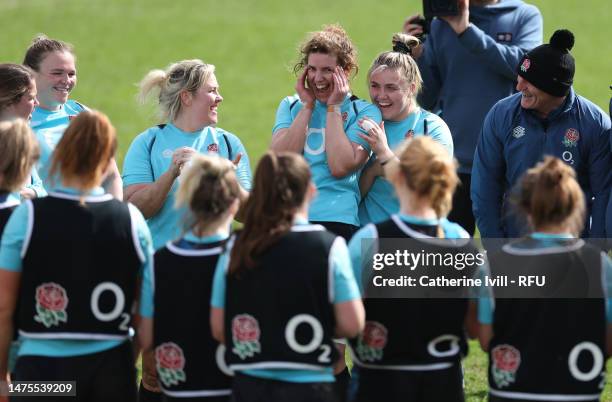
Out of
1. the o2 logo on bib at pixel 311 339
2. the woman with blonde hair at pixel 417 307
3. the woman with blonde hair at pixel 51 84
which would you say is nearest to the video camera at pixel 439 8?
the woman with blonde hair at pixel 51 84

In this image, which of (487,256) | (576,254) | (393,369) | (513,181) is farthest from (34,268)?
(513,181)

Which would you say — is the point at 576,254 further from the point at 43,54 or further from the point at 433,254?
the point at 43,54

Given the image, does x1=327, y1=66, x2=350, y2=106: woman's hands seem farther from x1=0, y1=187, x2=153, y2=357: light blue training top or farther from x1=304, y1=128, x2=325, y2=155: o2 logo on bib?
x1=0, y1=187, x2=153, y2=357: light blue training top

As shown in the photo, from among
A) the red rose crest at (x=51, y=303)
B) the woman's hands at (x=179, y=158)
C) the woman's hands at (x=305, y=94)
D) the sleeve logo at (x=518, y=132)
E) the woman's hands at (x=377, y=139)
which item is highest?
the woman's hands at (x=305, y=94)

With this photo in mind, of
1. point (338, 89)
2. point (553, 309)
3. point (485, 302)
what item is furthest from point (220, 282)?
point (338, 89)

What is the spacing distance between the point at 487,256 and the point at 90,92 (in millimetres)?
18773

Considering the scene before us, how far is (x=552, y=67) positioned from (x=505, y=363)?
7.89 feet

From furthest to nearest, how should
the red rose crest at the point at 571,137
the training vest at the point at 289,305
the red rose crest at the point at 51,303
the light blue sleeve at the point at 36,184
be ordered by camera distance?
the red rose crest at the point at 571,137 < the light blue sleeve at the point at 36,184 < the red rose crest at the point at 51,303 < the training vest at the point at 289,305

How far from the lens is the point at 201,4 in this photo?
97.6ft

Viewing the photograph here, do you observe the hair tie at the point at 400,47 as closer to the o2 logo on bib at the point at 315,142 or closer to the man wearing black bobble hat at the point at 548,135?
the man wearing black bobble hat at the point at 548,135

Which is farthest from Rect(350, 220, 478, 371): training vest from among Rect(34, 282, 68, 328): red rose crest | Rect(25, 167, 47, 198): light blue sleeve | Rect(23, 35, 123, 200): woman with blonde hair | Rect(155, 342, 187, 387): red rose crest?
Rect(23, 35, 123, 200): woman with blonde hair

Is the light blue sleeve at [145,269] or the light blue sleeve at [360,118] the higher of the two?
the light blue sleeve at [360,118]

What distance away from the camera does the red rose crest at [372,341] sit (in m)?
4.90

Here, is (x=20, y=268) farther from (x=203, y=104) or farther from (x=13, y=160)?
(x=203, y=104)
